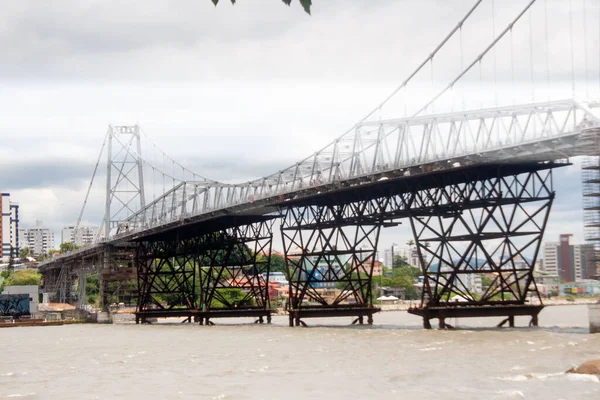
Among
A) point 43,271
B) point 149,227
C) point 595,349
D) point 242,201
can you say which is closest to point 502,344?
point 595,349

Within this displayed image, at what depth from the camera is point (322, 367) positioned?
123ft

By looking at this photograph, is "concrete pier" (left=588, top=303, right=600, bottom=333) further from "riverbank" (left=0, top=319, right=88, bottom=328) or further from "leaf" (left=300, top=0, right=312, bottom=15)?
"riverbank" (left=0, top=319, right=88, bottom=328)

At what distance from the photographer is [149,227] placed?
331 feet

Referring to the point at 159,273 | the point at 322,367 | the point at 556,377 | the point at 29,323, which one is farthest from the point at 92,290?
the point at 556,377

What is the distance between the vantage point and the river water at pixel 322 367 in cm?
2919

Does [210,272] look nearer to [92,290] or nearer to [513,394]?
[513,394]

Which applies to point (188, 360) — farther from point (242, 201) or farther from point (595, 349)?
point (242, 201)

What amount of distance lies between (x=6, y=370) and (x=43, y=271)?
142712 millimetres

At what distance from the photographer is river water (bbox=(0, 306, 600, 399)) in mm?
29188

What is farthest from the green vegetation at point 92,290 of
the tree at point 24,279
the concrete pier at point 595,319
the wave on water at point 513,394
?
the wave on water at point 513,394

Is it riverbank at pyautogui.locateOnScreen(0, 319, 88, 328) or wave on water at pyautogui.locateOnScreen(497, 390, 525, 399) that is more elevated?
wave on water at pyautogui.locateOnScreen(497, 390, 525, 399)

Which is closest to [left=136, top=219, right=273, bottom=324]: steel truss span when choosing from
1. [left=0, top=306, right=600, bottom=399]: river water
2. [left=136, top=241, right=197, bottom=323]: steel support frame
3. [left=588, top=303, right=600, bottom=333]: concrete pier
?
[left=136, top=241, right=197, bottom=323]: steel support frame

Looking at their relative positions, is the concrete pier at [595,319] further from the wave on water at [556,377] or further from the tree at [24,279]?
the tree at [24,279]

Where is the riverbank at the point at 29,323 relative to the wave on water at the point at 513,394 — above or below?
below
